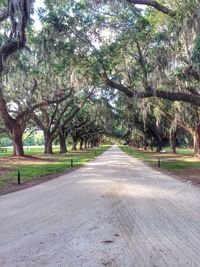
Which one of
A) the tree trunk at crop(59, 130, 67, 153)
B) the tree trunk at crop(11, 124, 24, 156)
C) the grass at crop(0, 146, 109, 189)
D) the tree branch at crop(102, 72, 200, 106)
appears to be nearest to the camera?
the grass at crop(0, 146, 109, 189)

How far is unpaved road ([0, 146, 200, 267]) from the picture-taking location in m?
4.72

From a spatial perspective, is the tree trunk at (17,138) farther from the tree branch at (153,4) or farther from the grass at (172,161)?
the tree branch at (153,4)

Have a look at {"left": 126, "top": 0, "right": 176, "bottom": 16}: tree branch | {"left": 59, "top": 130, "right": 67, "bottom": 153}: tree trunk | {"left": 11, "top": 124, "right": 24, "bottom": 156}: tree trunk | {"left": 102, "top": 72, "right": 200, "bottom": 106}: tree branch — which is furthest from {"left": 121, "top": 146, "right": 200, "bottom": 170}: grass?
{"left": 59, "top": 130, "right": 67, "bottom": 153}: tree trunk

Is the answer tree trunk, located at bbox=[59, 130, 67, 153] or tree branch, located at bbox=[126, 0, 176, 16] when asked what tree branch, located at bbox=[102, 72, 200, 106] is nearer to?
tree branch, located at bbox=[126, 0, 176, 16]

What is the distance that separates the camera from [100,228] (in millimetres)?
6281

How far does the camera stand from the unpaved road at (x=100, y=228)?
472 centimetres

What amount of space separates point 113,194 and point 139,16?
1049 cm

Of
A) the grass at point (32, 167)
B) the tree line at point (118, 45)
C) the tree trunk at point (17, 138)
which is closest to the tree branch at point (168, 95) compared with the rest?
the tree line at point (118, 45)

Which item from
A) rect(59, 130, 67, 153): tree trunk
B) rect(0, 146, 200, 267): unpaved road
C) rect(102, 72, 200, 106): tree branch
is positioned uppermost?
rect(102, 72, 200, 106): tree branch

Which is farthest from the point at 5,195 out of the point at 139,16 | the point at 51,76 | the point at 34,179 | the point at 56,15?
the point at 51,76

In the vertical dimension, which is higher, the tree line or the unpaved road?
the tree line

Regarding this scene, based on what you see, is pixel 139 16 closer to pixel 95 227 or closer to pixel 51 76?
pixel 51 76

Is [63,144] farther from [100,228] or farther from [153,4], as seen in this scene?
[100,228]

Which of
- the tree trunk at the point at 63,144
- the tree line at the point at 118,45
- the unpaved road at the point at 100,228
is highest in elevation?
the tree line at the point at 118,45
